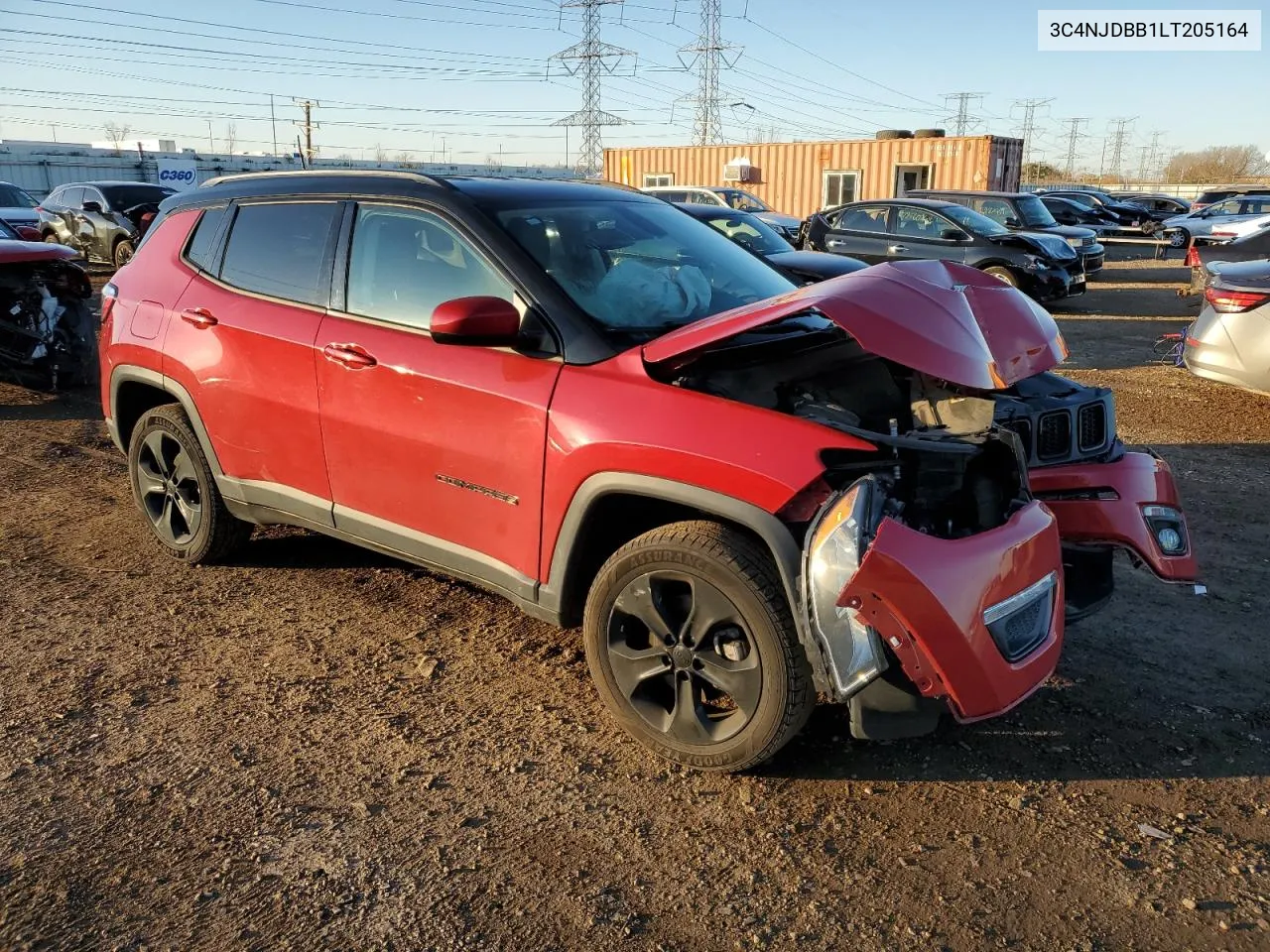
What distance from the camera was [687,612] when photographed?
3045 millimetres

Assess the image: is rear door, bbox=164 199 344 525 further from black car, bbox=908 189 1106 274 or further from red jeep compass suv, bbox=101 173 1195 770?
black car, bbox=908 189 1106 274

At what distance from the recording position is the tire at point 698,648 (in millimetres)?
2795

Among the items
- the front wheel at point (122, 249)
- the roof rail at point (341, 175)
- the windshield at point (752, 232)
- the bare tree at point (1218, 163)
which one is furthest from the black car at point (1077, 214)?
the bare tree at point (1218, 163)

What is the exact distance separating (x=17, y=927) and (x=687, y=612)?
1.94 m

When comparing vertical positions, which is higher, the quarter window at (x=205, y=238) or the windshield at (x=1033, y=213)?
the windshield at (x=1033, y=213)

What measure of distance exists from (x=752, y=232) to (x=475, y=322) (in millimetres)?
9800

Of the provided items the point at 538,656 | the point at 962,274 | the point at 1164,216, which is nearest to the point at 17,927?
the point at 538,656

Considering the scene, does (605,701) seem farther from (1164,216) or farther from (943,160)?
(1164,216)

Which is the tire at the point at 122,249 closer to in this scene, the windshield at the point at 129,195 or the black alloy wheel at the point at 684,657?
the windshield at the point at 129,195

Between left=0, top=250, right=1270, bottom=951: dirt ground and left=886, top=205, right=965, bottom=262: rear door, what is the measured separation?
1092 cm

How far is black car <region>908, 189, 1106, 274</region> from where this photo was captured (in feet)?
53.6

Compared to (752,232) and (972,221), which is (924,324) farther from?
(972,221)

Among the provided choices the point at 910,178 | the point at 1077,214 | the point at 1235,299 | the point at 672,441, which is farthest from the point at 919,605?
the point at 1077,214

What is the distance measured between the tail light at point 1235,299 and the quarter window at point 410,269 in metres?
6.12
